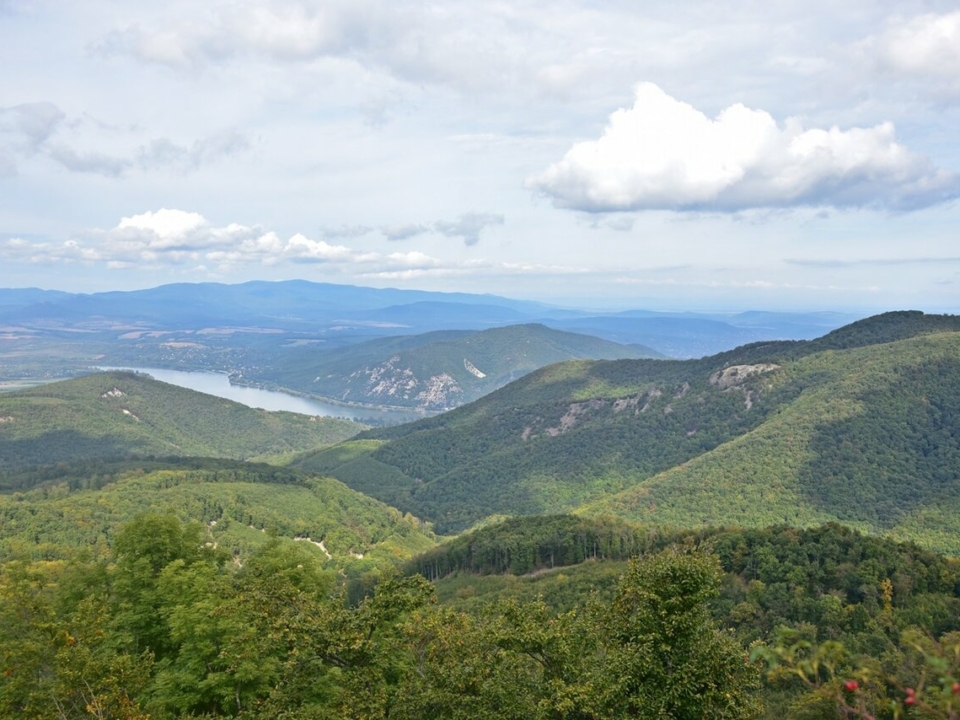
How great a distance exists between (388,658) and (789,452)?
131609mm

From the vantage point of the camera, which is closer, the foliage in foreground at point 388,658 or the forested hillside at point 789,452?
the foliage in foreground at point 388,658

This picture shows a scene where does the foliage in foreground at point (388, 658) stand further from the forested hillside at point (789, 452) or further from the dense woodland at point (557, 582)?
the forested hillside at point (789, 452)

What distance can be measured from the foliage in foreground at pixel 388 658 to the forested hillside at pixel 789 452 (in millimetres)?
101477

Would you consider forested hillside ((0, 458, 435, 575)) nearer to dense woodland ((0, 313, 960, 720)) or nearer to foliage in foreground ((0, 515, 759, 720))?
dense woodland ((0, 313, 960, 720))

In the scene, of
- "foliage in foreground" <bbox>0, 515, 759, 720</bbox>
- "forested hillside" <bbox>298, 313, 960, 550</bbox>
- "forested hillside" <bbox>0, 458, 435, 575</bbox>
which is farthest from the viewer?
"forested hillside" <bbox>298, 313, 960, 550</bbox>

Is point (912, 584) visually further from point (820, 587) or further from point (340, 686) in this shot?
point (340, 686)

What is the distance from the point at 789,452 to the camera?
134m

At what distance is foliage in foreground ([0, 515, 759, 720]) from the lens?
18484mm

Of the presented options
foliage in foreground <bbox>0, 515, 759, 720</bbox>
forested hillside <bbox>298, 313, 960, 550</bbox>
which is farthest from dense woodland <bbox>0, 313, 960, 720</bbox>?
forested hillside <bbox>298, 313, 960, 550</bbox>

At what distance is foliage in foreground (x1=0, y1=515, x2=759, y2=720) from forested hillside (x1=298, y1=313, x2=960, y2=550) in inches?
3995

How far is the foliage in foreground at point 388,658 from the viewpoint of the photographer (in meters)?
18.5

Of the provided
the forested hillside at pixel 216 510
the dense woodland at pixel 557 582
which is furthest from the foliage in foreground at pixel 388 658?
the forested hillside at pixel 216 510

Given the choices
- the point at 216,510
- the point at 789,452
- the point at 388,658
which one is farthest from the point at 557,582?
the point at 216,510

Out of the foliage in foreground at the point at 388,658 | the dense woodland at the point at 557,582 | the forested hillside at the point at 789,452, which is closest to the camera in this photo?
the foliage in foreground at the point at 388,658
